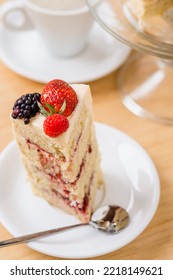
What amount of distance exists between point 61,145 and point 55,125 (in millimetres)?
47

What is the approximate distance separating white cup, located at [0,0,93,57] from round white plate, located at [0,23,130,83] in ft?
0.10

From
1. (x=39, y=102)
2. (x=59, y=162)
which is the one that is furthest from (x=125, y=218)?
(x=39, y=102)

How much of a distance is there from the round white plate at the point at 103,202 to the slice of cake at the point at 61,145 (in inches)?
1.3

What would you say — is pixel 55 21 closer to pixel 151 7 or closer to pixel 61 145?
pixel 151 7

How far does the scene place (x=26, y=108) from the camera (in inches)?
39.6

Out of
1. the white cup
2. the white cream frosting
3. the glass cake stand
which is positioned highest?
the white cup

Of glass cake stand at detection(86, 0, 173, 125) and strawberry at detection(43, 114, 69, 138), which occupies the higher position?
glass cake stand at detection(86, 0, 173, 125)

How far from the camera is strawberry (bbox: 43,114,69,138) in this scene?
97cm

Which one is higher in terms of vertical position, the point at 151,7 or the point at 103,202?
the point at 151,7

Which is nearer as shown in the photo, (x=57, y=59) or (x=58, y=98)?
(x=58, y=98)

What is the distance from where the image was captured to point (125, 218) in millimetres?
1124

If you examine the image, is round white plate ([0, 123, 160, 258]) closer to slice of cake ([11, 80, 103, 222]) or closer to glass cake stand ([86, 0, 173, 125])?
slice of cake ([11, 80, 103, 222])

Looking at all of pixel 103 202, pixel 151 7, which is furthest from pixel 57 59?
pixel 103 202

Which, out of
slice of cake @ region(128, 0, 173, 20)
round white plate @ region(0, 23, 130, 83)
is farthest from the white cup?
slice of cake @ region(128, 0, 173, 20)
